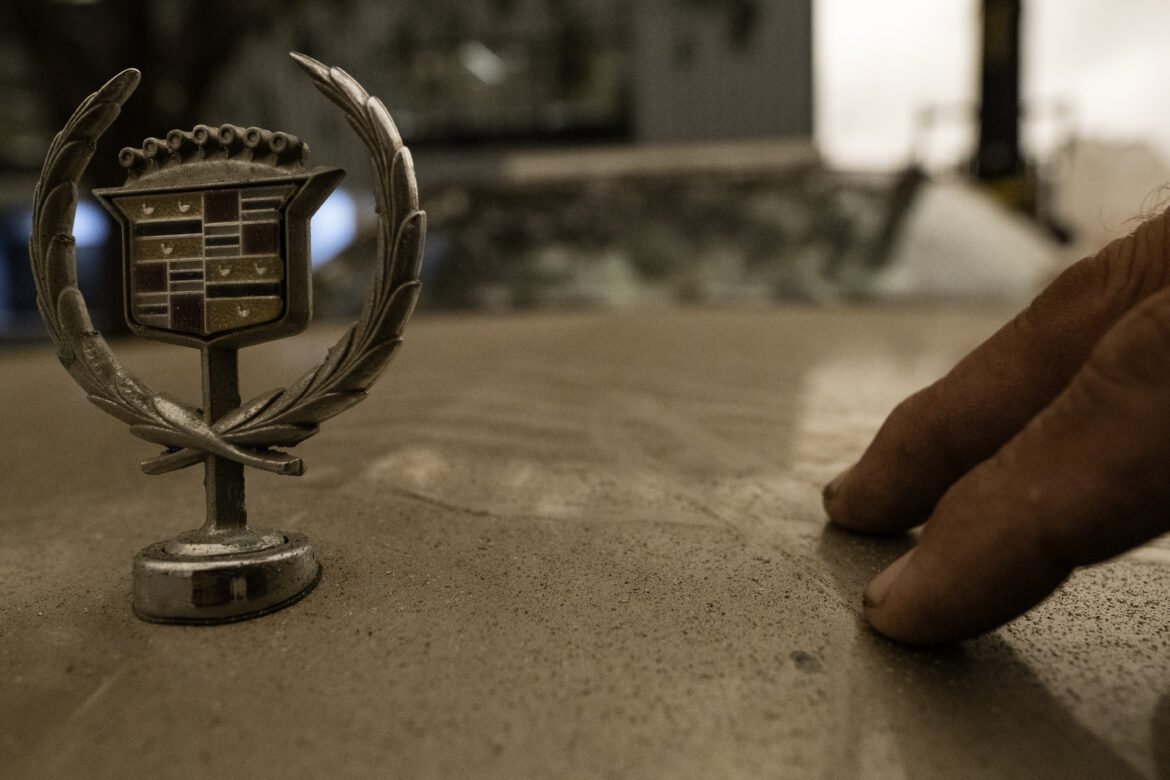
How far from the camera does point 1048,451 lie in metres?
0.63

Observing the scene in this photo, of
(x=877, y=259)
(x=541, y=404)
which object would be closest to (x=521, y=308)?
(x=877, y=259)

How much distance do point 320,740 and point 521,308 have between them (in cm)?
433

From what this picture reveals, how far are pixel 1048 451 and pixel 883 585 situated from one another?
21cm

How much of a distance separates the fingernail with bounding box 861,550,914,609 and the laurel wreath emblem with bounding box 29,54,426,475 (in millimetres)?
553

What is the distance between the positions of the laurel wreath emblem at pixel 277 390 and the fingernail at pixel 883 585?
553 mm

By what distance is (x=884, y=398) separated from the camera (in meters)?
2.24

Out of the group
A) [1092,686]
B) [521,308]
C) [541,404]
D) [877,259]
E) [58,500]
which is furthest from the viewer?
[521,308]

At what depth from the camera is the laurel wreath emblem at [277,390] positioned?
774 mm

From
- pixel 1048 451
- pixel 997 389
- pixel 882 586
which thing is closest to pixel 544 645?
pixel 882 586

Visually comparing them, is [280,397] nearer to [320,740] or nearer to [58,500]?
[320,740]

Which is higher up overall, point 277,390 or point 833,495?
point 277,390

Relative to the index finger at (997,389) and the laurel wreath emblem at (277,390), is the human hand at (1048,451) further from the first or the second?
the laurel wreath emblem at (277,390)

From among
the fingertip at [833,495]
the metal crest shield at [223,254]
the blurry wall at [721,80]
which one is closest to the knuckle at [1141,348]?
the fingertip at [833,495]

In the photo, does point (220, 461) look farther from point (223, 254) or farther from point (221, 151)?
point (221, 151)
